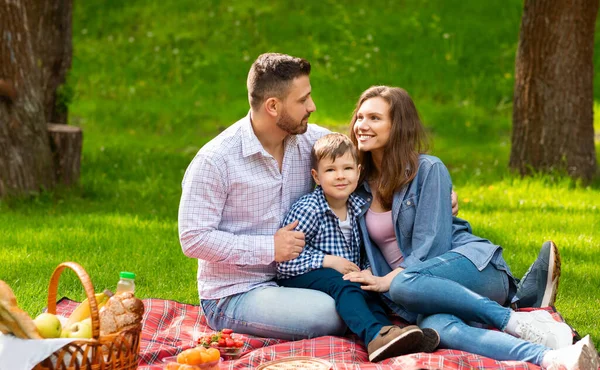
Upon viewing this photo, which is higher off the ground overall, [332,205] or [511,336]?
[332,205]

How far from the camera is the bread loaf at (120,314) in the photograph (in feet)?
12.3

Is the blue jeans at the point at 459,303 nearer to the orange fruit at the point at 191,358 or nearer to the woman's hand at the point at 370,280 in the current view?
the woman's hand at the point at 370,280

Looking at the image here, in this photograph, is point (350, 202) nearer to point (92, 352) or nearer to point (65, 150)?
point (92, 352)

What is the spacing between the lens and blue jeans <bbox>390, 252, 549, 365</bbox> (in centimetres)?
437

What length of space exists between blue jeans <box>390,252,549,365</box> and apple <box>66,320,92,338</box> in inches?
66.1

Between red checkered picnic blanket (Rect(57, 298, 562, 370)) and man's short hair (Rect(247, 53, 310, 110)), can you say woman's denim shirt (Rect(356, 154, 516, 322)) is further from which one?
man's short hair (Rect(247, 53, 310, 110))

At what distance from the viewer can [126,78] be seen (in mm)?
13930

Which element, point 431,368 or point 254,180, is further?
point 254,180

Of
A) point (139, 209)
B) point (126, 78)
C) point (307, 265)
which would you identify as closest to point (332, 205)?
point (307, 265)

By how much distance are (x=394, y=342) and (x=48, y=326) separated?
5.28ft

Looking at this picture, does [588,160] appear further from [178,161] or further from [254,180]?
[254,180]

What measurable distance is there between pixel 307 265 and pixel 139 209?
12.2ft

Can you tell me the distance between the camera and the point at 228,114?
12453mm

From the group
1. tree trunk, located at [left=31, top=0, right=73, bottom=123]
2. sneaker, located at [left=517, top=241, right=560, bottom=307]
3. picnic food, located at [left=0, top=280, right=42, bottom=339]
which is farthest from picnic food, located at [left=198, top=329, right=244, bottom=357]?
tree trunk, located at [left=31, top=0, right=73, bottom=123]
